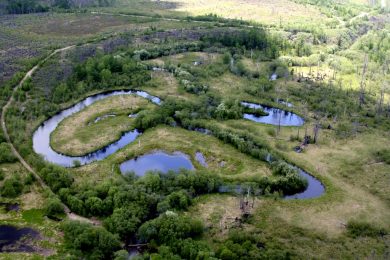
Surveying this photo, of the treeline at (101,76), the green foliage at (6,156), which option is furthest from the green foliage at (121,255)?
the treeline at (101,76)

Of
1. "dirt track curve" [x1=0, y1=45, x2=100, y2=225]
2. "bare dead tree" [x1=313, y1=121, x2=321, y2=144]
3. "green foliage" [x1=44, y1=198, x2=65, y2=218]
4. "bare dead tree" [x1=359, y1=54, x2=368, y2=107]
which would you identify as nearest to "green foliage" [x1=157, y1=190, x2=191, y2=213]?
"dirt track curve" [x1=0, y1=45, x2=100, y2=225]

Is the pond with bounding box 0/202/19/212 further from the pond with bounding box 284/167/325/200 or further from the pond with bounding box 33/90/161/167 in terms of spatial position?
the pond with bounding box 284/167/325/200

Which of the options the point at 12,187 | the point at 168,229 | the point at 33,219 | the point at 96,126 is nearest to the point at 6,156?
the point at 12,187

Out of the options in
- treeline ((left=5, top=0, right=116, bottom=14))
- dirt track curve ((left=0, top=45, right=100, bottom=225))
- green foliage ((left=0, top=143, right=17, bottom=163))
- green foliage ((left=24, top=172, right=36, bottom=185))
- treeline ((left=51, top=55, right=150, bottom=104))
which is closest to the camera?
dirt track curve ((left=0, top=45, right=100, bottom=225))

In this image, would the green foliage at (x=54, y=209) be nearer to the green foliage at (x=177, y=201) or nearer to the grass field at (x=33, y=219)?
the grass field at (x=33, y=219)

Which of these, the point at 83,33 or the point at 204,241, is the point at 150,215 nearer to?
the point at 204,241

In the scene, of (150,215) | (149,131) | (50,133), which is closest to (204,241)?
(150,215)

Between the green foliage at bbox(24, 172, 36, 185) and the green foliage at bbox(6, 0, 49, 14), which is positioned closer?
the green foliage at bbox(24, 172, 36, 185)
